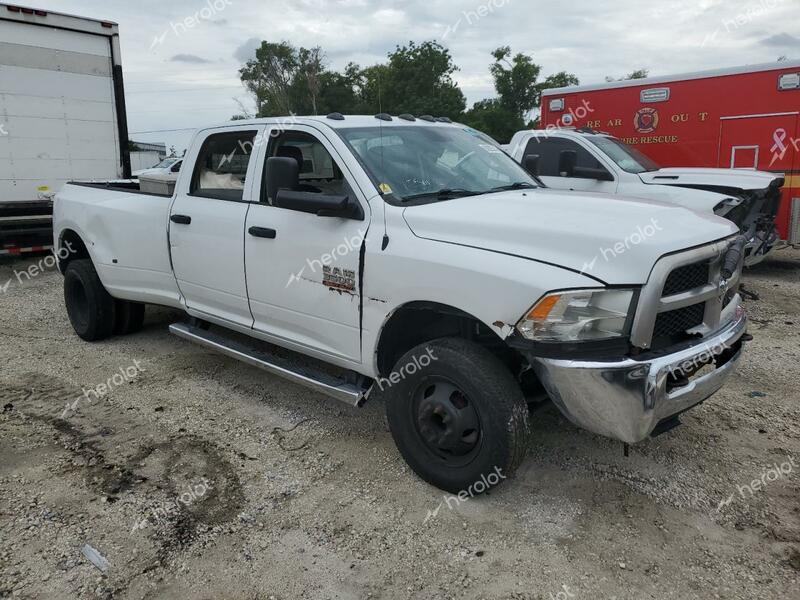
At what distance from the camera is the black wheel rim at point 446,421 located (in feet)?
10.2

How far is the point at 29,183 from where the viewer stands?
949 cm

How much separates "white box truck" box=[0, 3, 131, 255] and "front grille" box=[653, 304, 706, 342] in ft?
31.0

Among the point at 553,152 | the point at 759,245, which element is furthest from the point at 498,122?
the point at 759,245

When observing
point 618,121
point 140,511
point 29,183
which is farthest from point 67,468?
point 618,121

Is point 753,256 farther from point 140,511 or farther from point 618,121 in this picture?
point 140,511

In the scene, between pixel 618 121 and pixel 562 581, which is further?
pixel 618 121

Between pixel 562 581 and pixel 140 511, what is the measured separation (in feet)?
6.68

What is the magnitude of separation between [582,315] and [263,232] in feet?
6.89

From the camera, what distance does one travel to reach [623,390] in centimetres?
267

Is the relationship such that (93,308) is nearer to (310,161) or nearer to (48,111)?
(310,161)
